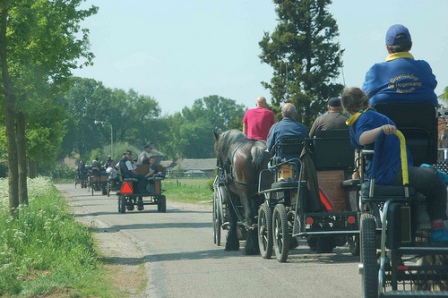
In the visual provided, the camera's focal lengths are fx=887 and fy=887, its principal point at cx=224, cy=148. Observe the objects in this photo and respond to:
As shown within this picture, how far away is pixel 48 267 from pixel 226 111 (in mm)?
183373

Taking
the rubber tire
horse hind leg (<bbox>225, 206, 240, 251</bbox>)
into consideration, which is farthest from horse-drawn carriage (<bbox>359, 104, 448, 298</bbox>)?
the rubber tire

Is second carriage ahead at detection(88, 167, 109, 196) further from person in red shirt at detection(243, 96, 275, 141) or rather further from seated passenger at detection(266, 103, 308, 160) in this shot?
seated passenger at detection(266, 103, 308, 160)

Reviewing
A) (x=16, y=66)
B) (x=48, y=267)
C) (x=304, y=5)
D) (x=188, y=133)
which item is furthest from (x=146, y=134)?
(x=48, y=267)

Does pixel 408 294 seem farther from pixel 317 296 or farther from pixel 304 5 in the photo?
pixel 304 5

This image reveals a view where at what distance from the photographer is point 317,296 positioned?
30.0 ft

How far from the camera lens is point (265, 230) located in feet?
42.8

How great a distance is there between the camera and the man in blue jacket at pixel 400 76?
7516 mm

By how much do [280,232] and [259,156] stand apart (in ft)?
6.45

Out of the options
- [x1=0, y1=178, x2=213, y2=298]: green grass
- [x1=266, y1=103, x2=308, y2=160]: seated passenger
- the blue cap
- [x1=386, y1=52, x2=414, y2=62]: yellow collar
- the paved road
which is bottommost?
the paved road

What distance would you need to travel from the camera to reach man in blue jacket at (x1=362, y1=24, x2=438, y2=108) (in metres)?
7.52

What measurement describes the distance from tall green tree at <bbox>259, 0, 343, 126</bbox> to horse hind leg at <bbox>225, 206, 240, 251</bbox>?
26995 mm

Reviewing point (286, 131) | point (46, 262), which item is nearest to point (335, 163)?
point (286, 131)

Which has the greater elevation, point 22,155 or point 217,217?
point 22,155

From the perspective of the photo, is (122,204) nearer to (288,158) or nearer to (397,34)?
(288,158)
